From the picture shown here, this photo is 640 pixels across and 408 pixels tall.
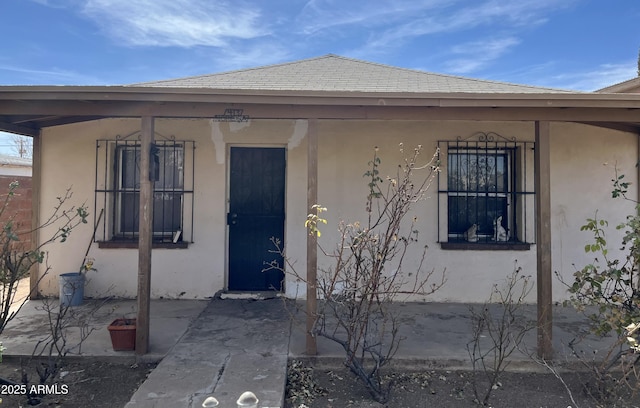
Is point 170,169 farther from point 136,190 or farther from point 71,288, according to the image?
point 71,288

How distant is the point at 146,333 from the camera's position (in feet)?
11.7

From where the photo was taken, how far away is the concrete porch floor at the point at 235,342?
2896mm

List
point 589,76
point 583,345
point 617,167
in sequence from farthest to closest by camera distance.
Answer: point 589,76
point 617,167
point 583,345

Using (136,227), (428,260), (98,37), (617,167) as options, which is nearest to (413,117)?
(428,260)

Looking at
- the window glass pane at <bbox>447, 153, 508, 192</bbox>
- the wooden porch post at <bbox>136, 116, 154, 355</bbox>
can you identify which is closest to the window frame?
the wooden porch post at <bbox>136, 116, 154, 355</bbox>

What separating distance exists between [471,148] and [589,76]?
37.8ft

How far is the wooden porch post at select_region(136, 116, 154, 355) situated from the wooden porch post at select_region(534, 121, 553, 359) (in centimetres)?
356

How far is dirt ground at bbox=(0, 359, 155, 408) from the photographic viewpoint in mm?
2873

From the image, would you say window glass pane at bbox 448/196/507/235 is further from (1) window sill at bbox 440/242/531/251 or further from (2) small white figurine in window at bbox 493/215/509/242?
(1) window sill at bbox 440/242/531/251

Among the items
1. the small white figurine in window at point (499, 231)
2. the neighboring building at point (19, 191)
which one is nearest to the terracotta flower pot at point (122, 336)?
the small white figurine in window at point (499, 231)

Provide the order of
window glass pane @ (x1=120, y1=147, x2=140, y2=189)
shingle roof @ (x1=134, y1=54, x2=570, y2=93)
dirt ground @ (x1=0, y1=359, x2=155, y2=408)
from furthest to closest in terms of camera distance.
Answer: window glass pane @ (x1=120, y1=147, x2=140, y2=189)
shingle roof @ (x1=134, y1=54, x2=570, y2=93)
dirt ground @ (x1=0, y1=359, x2=155, y2=408)

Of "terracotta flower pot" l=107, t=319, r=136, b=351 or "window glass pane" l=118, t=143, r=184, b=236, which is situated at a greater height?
"window glass pane" l=118, t=143, r=184, b=236

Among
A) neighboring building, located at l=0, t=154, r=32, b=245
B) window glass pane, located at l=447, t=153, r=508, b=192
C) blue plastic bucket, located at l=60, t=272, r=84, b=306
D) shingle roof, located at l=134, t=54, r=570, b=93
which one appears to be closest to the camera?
shingle roof, located at l=134, t=54, r=570, b=93

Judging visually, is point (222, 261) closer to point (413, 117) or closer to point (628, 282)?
point (413, 117)
